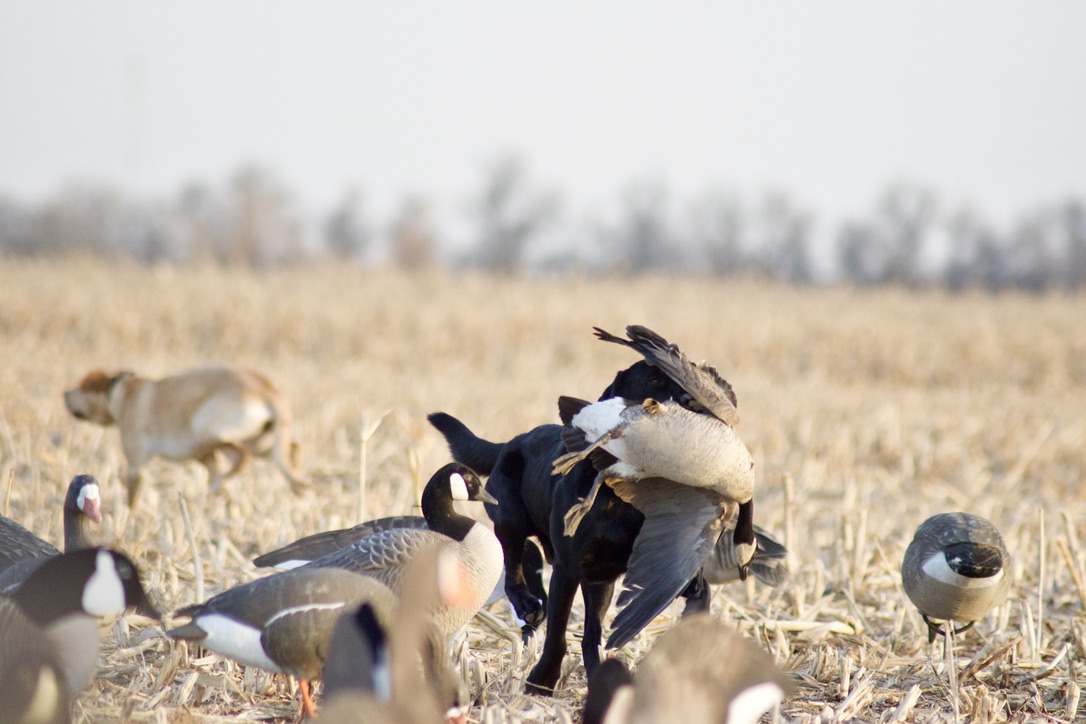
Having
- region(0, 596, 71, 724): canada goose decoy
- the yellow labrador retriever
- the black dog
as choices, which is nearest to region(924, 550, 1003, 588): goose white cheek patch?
the black dog

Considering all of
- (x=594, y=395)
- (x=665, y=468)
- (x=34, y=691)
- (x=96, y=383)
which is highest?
(x=665, y=468)

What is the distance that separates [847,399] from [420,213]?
51.6 meters

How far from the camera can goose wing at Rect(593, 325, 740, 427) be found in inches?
109

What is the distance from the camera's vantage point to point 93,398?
7777mm

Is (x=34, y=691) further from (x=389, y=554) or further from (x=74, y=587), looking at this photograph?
(x=389, y=554)

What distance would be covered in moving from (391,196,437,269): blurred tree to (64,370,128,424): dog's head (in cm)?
3974

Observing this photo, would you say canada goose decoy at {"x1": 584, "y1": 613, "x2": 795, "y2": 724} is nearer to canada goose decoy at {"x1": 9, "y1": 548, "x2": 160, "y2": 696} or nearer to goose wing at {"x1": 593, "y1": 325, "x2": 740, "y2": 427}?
goose wing at {"x1": 593, "y1": 325, "x2": 740, "y2": 427}

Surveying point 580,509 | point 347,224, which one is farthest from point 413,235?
point 580,509

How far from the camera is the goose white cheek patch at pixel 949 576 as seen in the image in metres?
3.91

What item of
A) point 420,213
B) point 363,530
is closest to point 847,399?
point 363,530

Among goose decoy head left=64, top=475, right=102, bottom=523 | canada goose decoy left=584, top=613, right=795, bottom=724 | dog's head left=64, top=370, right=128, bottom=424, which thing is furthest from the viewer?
dog's head left=64, top=370, right=128, bottom=424

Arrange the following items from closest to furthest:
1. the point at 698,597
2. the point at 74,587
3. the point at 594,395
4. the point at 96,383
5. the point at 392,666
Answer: the point at 392,666
the point at 74,587
the point at 698,597
the point at 96,383
the point at 594,395

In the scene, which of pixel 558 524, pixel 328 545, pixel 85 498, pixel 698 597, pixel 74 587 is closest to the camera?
pixel 74 587

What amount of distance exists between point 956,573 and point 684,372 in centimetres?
183
